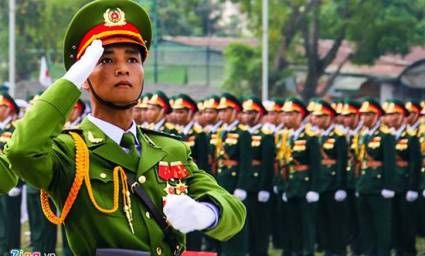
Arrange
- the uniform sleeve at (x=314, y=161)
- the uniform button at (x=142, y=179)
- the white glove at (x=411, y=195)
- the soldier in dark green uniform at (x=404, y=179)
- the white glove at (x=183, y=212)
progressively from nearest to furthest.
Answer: the white glove at (x=183, y=212) < the uniform button at (x=142, y=179) < the uniform sleeve at (x=314, y=161) < the soldier in dark green uniform at (x=404, y=179) < the white glove at (x=411, y=195)

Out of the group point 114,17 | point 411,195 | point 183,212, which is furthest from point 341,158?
point 183,212

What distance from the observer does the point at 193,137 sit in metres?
13.9

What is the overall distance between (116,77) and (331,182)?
32.8 ft

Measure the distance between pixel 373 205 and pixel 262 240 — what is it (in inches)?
52.8

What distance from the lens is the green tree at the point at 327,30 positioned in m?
30.7

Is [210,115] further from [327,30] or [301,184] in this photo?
[327,30]

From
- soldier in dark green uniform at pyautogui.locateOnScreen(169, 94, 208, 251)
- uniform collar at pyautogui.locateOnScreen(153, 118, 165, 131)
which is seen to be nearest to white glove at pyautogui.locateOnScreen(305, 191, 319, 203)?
soldier in dark green uniform at pyautogui.locateOnScreen(169, 94, 208, 251)

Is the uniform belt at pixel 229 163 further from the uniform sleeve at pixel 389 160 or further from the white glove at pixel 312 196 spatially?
the uniform sleeve at pixel 389 160

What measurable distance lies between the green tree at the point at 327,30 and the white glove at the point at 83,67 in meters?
26.0

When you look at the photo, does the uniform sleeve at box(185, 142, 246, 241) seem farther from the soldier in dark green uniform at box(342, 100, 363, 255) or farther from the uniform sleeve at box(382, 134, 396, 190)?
the soldier in dark green uniform at box(342, 100, 363, 255)

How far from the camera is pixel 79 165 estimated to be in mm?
3904

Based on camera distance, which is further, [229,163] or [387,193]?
[229,163]

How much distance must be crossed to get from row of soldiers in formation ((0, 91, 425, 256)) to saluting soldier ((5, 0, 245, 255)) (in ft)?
30.3

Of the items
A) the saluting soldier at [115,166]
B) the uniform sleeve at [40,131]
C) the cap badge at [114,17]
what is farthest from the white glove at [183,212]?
the cap badge at [114,17]
